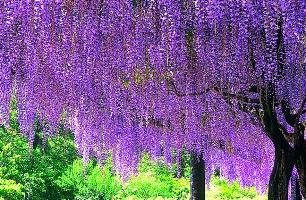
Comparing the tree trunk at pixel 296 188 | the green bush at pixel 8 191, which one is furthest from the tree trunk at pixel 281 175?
the tree trunk at pixel 296 188

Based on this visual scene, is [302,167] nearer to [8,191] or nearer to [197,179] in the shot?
[8,191]

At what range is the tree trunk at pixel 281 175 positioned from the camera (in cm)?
478

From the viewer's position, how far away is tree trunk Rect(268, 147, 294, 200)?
4781mm

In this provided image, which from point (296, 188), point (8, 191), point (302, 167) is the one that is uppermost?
point (296, 188)

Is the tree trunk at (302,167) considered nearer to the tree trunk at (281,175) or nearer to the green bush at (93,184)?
the tree trunk at (281,175)

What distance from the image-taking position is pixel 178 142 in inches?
324

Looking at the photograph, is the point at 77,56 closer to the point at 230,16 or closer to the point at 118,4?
the point at 118,4

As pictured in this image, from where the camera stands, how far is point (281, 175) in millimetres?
4797

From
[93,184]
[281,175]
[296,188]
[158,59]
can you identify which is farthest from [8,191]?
[93,184]

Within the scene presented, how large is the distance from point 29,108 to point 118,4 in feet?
7.13

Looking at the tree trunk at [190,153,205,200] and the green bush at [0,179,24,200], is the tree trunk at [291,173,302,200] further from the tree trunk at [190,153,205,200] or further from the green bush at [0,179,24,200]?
the green bush at [0,179,24,200]

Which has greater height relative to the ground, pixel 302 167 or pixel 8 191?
pixel 302 167

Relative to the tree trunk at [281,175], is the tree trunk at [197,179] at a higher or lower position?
higher

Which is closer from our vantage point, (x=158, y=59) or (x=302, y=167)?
(x=158, y=59)
